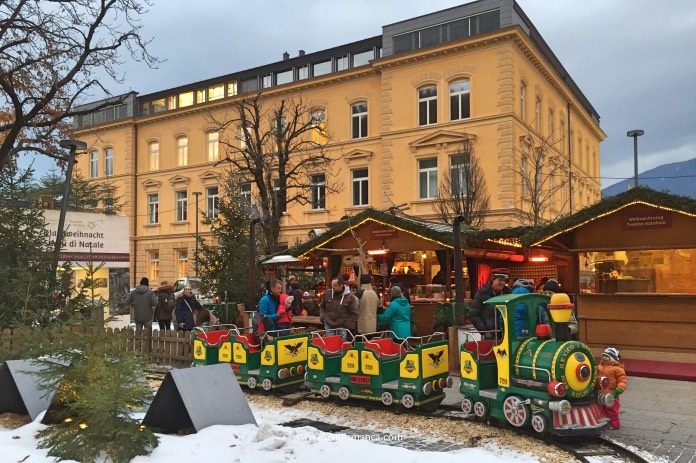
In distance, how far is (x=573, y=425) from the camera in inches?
291

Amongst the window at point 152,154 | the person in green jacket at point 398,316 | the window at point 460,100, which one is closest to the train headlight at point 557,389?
the person in green jacket at point 398,316

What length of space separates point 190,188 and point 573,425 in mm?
38162

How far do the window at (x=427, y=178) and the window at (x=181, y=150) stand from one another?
18.3 metres

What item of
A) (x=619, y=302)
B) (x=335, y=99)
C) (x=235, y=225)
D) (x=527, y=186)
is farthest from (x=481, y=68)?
(x=619, y=302)

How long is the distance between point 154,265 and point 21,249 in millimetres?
32612

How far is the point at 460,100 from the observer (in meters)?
32.0

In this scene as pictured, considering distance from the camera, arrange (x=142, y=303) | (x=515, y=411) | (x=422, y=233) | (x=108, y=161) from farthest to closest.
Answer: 1. (x=108, y=161)
2. (x=422, y=233)
3. (x=142, y=303)
4. (x=515, y=411)

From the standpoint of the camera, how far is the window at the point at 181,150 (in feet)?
143

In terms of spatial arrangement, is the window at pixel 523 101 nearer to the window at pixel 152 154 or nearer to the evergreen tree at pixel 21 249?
the evergreen tree at pixel 21 249

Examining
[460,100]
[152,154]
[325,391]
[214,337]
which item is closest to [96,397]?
[325,391]

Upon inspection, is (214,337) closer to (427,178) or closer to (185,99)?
(427,178)

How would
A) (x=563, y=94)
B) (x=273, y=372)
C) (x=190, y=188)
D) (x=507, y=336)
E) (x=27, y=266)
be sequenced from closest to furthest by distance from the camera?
(x=507, y=336)
(x=273, y=372)
(x=27, y=266)
(x=563, y=94)
(x=190, y=188)

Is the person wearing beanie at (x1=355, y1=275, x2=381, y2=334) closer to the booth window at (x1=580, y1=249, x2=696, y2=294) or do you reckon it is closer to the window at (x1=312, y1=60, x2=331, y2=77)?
the booth window at (x1=580, y1=249, x2=696, y2=294)

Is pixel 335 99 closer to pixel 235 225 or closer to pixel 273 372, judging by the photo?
pixel 235 225
